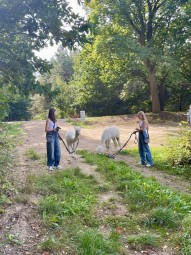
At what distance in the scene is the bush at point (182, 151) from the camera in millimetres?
9531

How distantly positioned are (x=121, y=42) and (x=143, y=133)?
13.2 metres

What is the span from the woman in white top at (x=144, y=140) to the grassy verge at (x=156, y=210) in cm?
230

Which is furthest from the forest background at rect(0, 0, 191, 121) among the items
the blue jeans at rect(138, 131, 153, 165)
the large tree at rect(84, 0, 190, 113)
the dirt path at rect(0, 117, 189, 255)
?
the blue jeans at rect(138, 131, 153, 165)

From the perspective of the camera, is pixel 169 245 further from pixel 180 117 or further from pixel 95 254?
pixel 180 117

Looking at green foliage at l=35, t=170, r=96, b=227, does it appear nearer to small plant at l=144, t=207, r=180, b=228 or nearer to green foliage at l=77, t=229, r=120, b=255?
green foliage at l=77, t=229, r=120, b=255

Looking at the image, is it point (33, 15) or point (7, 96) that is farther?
point (7, 96)

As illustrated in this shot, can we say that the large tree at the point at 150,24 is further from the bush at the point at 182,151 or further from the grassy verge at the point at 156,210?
the grassy verge at the point at 156,210

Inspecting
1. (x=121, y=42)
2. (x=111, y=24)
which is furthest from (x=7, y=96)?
(x=111, y=24)

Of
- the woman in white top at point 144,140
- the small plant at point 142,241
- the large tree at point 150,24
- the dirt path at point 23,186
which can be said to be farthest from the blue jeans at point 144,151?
the large tree at point 150,24

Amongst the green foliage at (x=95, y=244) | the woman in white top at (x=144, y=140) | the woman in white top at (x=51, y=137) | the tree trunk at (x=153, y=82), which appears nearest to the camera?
the green foliage at (x=95, y=244)

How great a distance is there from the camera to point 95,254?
3.91 metres

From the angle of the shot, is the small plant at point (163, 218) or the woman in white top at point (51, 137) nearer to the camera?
the small plant at point (163, 218)

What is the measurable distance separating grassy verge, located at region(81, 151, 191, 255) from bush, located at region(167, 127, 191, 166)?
2.77 meters

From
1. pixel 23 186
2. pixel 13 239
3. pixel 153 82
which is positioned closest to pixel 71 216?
pixel 13 239
